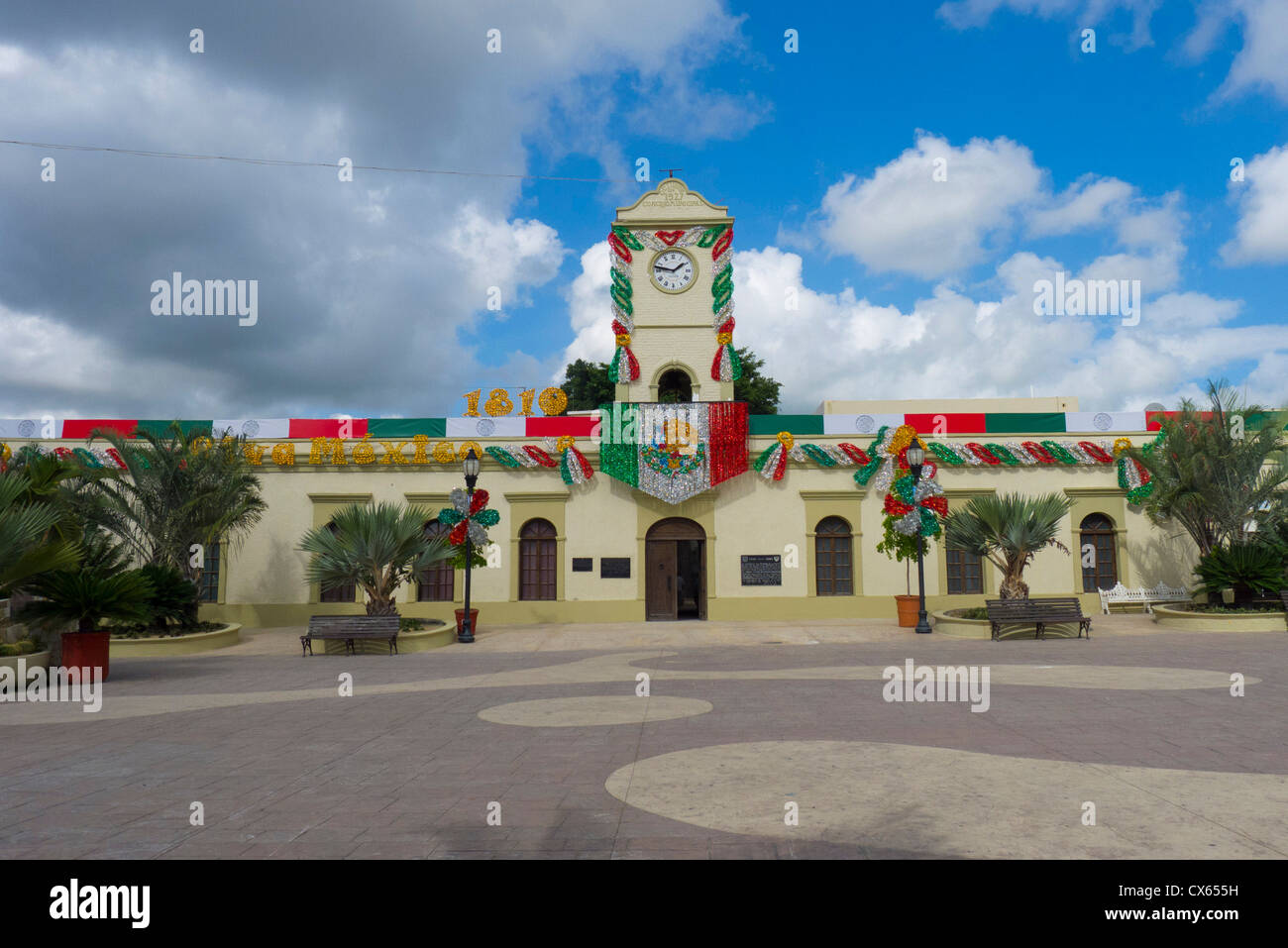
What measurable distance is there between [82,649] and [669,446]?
14.0m

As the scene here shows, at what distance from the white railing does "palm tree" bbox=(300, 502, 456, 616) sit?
17179 mm

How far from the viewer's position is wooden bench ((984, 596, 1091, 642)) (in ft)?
52.7

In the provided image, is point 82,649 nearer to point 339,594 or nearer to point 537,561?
point 339,594

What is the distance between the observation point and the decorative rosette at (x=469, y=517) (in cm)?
1839

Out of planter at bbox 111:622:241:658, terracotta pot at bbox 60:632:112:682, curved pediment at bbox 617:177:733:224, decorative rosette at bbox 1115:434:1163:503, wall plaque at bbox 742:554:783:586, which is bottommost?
planter at bbox 111:622:241:658

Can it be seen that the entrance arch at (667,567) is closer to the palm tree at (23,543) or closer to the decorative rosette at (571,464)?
the decorative rosette at (571,464)

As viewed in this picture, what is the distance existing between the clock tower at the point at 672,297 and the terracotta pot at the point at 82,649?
14677mm

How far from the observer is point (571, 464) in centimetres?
2247

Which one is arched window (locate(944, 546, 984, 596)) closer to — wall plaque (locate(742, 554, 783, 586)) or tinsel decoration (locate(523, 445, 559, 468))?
wall plaque (locate(742, 554, 783, 586))

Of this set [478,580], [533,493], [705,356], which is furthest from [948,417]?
[478,580]

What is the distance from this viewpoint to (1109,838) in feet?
15.1

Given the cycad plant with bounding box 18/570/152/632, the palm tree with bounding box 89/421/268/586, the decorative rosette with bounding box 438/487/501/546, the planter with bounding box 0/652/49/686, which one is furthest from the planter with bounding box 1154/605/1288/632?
the planter with bounding box 0/652/49/686
